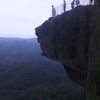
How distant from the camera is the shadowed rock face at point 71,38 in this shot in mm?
22038

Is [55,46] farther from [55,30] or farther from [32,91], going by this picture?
[32,91]

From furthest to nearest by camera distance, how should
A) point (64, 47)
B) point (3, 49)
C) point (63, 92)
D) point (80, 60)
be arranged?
point (3, 49)
point (63, 92)
point (64, 47)
point (80, 60)

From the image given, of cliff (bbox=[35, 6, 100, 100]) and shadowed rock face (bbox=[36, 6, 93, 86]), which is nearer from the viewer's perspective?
cliff (bbox=[35, 6, 100, 100])

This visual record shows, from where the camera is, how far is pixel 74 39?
23.0m

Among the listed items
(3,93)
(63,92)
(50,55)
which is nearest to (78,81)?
(50,55)

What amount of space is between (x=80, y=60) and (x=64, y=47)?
1.99m

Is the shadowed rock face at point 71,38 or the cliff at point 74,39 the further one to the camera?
the shadowed rock face at point 71,38

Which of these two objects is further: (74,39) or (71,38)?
(71,38)

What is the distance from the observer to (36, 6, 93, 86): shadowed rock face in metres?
22.0

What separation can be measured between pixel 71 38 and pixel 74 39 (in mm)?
244

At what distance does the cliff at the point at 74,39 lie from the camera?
21547mm

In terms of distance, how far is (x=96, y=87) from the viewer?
608 inches

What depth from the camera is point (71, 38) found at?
23.1 metres

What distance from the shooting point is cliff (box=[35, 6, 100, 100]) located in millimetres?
21547
